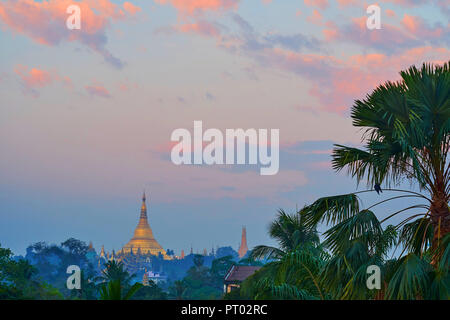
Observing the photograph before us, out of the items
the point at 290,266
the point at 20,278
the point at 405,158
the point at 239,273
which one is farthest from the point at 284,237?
the point at 239,273

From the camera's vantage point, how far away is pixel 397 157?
12.2m

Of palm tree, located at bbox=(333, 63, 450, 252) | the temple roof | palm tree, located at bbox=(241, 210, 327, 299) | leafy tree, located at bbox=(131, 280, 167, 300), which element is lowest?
leafy tree, located at bbox=(131, 280, 167, 300)

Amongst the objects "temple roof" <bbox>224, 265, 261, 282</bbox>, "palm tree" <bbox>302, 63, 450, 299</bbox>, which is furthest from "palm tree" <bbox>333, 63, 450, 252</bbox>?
"temple roof" <bbox>224, 265, 261, 282</bbox>

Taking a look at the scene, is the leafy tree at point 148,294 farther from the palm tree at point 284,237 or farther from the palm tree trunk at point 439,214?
the palm tree trunk at point 439,214

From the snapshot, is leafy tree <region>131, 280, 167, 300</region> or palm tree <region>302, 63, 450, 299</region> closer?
palm tree <region>302, 63, 450, 299</region>

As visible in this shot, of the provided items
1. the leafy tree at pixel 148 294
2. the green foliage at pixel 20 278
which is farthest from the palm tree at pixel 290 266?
the leafy tree at pixel 148 294

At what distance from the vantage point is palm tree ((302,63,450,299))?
11.6 meters

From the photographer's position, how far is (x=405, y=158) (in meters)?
12.2

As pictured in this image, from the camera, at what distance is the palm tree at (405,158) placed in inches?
458

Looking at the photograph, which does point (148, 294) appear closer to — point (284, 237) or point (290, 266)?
point (284, 237)

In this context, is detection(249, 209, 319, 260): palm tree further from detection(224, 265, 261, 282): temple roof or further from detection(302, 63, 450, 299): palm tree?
detection(224, 265, 261, 282): temple roof
